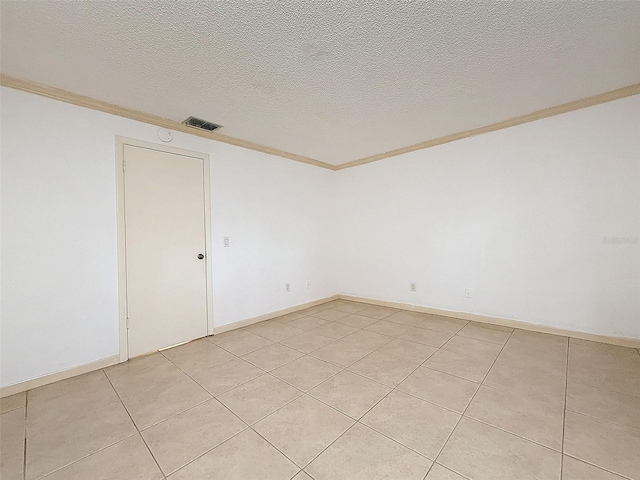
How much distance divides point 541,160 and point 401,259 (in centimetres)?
207

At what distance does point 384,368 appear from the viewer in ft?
7.41

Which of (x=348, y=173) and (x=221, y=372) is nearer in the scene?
(x=221, y=372)

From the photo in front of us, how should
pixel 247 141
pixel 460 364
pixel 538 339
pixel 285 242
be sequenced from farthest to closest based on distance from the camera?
pixel 285 242 → pixel 247 141 → pixel 538 339 → pixel 460 364

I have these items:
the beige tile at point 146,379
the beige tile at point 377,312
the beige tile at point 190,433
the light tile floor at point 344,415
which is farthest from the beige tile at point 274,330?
the beige tile at point 190,433

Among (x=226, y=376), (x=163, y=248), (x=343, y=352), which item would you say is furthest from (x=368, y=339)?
(x=163, y=248)

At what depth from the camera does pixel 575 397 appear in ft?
5.86

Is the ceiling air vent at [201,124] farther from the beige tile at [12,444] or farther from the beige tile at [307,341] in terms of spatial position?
the beige tile at [12,444]

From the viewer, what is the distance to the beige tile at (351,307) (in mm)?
4102

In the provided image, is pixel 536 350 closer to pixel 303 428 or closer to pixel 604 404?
pixel 604 404

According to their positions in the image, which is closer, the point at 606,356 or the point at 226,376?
the point at 226,376

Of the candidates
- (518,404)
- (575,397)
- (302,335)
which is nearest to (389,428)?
(518,404)

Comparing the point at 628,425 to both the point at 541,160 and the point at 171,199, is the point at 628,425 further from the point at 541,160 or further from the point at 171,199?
the point at 171,199

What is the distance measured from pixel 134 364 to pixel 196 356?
0.54 m

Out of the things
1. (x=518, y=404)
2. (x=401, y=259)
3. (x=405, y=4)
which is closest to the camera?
(x=405, y=4)
